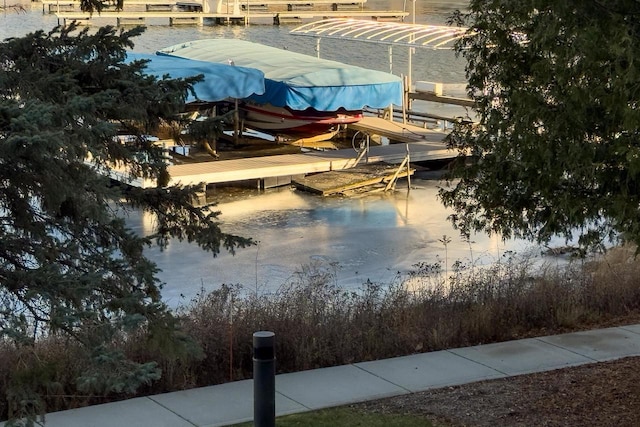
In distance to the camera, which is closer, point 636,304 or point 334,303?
point 334,303

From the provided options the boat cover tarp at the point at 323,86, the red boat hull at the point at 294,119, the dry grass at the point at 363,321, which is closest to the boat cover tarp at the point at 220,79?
the boat cover tarp at the point at 323,86

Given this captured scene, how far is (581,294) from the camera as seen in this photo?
10617 mm

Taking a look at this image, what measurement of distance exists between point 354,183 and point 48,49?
15.3 meters

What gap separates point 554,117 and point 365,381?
312cm

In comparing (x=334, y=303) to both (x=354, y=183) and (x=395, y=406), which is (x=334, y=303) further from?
(x=354, y=183)

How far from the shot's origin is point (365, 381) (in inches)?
322

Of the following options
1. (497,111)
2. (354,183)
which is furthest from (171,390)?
(354,183)

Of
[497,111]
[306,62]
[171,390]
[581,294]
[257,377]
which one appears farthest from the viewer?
[306,62]

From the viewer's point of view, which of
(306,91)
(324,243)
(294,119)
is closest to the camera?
(324,243)

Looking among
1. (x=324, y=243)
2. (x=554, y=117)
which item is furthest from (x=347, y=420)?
(x=324, y=243)

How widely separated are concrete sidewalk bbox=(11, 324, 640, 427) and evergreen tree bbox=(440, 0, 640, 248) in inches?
56.5

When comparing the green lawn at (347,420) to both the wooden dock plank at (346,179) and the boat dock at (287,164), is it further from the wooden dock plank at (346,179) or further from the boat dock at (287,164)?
the wooden dock plank at (346,179)

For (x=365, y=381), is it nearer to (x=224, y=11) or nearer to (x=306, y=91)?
(x=306, y=91)

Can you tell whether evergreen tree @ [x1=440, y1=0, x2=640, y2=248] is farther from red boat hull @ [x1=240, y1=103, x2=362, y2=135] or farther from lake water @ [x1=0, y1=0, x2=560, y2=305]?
red boat hull @ [x1=240, y1=103, x2=362, y2=135]
